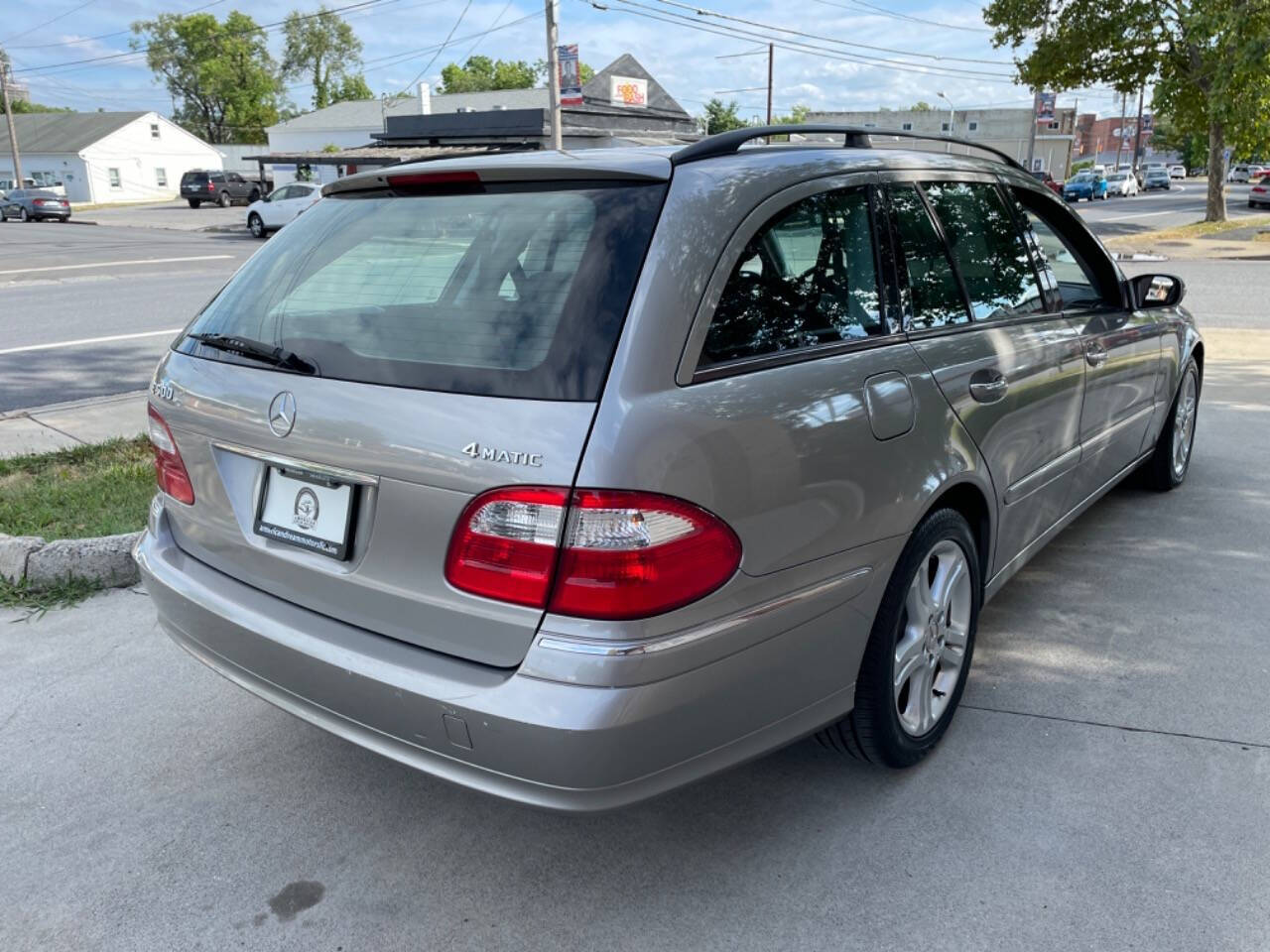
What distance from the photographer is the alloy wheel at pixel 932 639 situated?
2807 mm

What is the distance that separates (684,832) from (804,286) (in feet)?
4.86

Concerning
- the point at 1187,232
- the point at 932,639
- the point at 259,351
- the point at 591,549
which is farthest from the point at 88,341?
the point at 1187,232

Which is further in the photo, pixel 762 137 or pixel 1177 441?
pixel 1177 441

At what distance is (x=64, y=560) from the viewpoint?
4.22m

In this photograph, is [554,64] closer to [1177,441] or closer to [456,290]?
[1177,441]

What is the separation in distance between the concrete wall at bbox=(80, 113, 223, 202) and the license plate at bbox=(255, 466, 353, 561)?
7376 centimetres

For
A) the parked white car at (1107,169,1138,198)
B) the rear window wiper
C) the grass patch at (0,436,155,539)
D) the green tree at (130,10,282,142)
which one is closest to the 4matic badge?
the rear window wiper

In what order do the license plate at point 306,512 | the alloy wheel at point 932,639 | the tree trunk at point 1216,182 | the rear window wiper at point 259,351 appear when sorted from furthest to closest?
the tree trunk at point 1216,182
the alloy wheel at point 932,639
the rear window wiper at point 259,351
the license plate at point 306,512

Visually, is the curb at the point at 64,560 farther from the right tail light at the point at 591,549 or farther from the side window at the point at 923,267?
the side window at the point at 923,267

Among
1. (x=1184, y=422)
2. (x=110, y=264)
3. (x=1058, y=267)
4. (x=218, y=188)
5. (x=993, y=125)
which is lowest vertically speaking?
(x=1184, y=422)

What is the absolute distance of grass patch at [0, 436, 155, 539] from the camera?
458cm

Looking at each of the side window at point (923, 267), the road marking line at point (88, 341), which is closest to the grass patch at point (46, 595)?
the side window at point (923, 267)

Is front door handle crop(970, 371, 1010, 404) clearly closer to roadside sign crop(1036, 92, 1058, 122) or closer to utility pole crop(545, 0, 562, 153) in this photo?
utility pole crop(545, 0, 562, 153)

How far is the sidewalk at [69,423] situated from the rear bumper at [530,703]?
4257 mm
